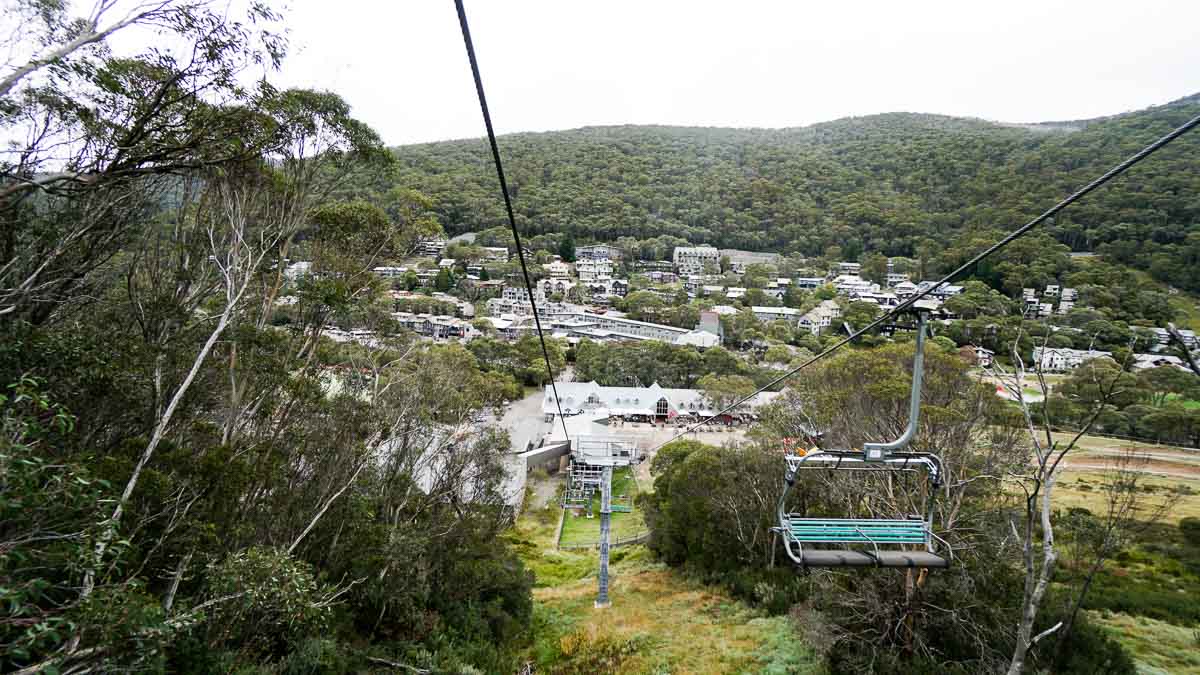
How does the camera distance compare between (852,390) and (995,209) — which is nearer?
(852,390)

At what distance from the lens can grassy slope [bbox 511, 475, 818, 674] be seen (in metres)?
7.81

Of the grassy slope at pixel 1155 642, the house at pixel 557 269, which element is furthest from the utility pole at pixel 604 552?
the house at pixel 557 269

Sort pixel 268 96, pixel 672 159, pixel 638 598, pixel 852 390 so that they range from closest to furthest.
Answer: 1. pixel 268 96
2. pixel 852 390
3. pixel 638 598
4. pixel 672 159

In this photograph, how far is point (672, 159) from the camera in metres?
99.5

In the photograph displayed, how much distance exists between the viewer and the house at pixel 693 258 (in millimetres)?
66500

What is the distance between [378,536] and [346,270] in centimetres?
433

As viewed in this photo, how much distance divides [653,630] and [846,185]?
8601cm

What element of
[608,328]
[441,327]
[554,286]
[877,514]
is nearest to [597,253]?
[554,286]

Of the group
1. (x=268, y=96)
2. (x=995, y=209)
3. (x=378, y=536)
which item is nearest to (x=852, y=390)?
(x=378, y=536)

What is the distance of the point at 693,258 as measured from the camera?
6812 centimetres

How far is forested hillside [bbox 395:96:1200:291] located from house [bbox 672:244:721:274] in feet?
22.1

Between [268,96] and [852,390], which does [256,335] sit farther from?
[852,390]

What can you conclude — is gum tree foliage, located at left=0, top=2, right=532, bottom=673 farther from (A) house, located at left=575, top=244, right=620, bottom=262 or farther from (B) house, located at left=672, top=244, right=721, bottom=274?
(B) house, located at left=672, top=244, right=721, bottom=274

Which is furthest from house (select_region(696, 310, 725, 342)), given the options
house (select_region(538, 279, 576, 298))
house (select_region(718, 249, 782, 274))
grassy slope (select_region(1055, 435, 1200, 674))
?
house (select_region(718, 249, 782, 274))
